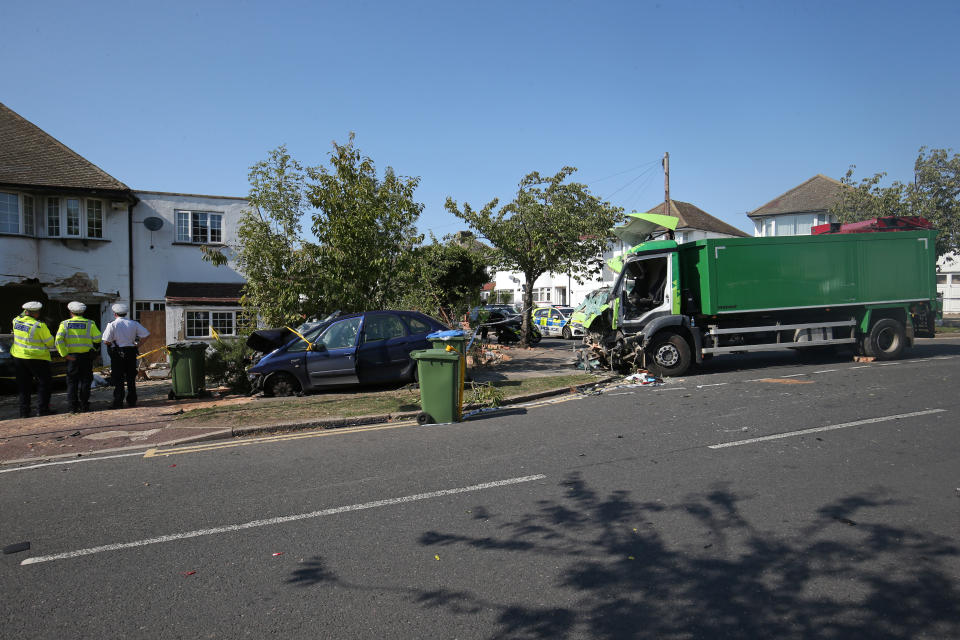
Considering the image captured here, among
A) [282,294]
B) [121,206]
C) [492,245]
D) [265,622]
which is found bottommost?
[265,622]

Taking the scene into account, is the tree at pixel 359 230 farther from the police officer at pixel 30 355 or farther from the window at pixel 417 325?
the police officer at pixel 30 355

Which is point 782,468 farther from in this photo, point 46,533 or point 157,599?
point 46,533

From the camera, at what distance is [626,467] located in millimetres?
5695

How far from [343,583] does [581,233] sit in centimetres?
1601

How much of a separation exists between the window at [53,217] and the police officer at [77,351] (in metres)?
11.7

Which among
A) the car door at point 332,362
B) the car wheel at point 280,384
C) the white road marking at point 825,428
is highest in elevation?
the car door at point 332,362

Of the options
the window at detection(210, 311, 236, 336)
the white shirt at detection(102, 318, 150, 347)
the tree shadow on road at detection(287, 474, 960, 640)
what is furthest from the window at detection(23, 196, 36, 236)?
the tree shadow on road at detection(287, 474, 960, 640)

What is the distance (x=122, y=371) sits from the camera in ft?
33.1

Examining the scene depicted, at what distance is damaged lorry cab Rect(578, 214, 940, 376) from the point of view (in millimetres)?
12359

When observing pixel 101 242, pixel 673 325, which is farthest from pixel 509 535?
pixel 101 242

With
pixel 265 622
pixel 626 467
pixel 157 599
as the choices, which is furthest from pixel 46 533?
pixel 626 467

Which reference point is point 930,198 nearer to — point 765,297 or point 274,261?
point 765,297

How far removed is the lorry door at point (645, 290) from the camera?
12.4 metres

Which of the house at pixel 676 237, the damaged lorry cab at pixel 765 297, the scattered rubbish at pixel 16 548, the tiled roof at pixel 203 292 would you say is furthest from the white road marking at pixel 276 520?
the house at pixel 676 237
